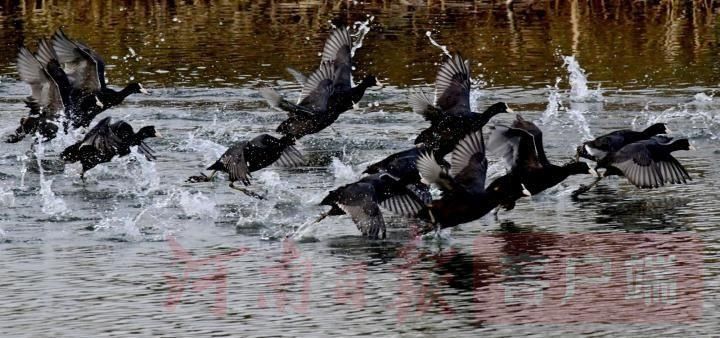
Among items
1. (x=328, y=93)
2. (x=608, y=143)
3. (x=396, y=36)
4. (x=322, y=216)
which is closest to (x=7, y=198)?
(x=322, y=216)

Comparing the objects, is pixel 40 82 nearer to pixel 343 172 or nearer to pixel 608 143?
pixel 343 172

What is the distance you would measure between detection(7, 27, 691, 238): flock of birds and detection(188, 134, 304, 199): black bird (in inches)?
0.4

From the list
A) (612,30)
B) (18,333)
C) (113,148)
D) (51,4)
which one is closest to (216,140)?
(113,148)

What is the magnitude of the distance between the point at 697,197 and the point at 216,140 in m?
5.74

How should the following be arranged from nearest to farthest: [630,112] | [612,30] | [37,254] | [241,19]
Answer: [37,254], [630,112], [612,30], [241,19]

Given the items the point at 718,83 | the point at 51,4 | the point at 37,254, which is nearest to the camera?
the point at 37,254

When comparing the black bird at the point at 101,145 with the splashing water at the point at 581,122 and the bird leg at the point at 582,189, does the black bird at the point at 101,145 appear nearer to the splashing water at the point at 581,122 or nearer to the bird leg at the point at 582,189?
the bird leg at the point at 582,189

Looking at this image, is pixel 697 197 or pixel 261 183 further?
pixel 261 183

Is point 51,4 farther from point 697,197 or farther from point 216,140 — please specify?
point 697,197

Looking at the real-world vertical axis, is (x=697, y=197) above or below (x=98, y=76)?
below

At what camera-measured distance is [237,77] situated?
66.2ft

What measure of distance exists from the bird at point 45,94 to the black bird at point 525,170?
18.0 feet

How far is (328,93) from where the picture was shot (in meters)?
14.5

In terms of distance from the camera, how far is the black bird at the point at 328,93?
46.7 ft
